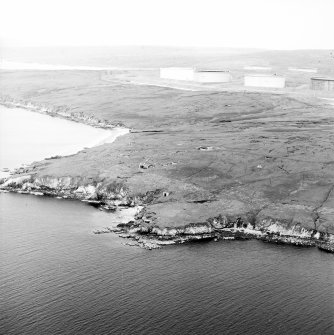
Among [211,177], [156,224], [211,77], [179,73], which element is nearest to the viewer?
[156,224]

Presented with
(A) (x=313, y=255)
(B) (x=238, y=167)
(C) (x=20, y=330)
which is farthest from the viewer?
(B) (x=238, y=167)

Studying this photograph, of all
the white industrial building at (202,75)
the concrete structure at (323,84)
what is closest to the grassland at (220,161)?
the concrete structure at (323,84)

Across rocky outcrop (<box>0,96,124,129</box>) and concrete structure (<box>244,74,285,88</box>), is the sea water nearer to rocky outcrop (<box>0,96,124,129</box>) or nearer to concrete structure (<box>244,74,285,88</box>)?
rocky outcrop (<box>0,96,124,129</box>)

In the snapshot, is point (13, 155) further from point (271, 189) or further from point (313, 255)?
point (313, 255)

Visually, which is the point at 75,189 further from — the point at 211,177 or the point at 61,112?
the point at 61,112

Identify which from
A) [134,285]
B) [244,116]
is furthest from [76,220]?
[244,116]

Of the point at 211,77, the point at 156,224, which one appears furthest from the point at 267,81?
the point at 156,224
